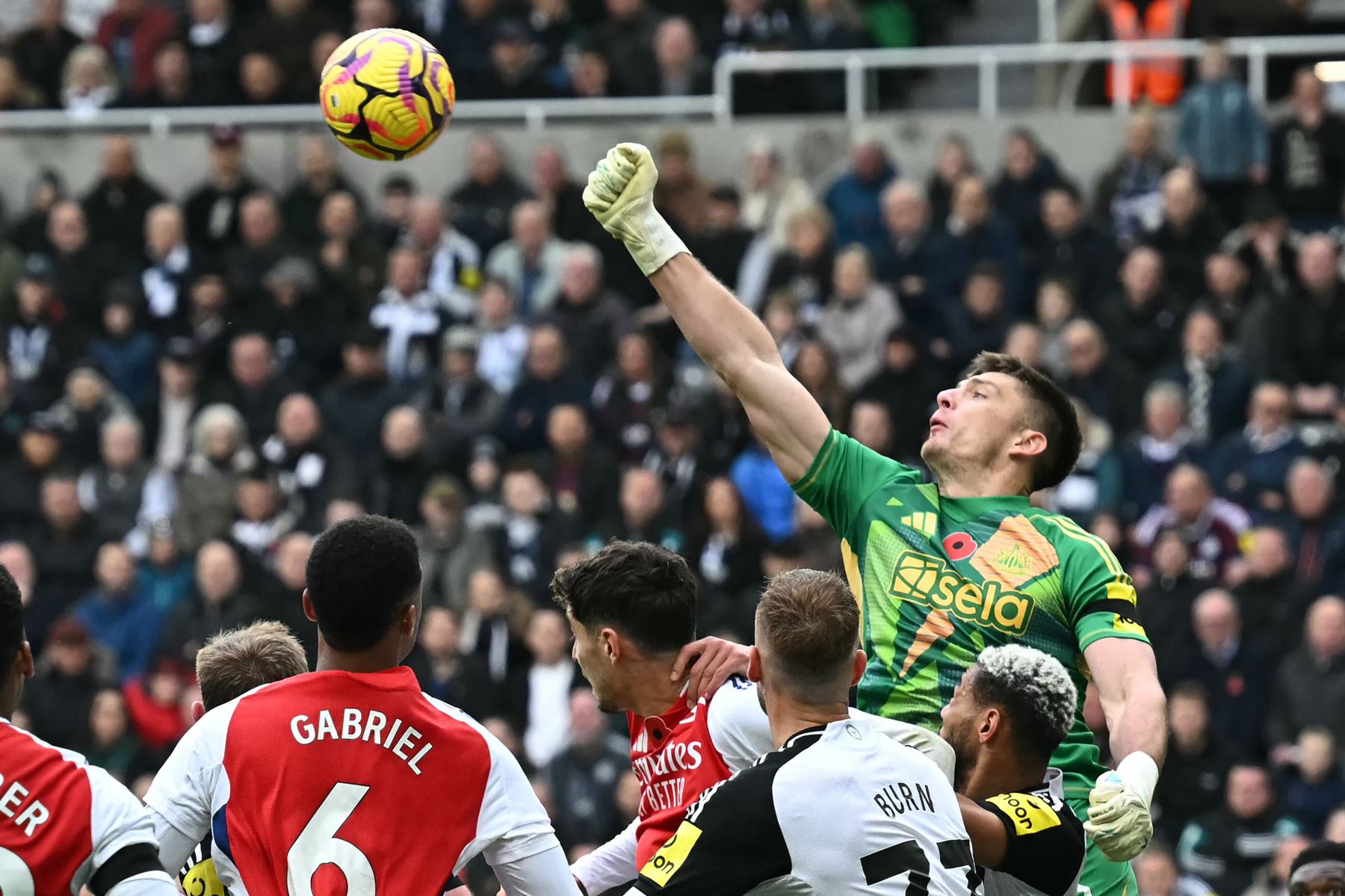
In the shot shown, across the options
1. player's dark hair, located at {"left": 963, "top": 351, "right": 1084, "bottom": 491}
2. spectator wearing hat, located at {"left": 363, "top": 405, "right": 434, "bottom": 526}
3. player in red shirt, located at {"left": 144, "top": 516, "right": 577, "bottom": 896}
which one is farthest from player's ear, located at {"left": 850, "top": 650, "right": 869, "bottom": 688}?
spectator wearing hat, located at {"left": 363, "top": 405, "right": 434, "bottom": 526}

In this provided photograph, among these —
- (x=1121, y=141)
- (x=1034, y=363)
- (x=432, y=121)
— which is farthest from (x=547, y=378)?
(x=432, y=121)

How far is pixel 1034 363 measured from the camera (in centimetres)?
1480

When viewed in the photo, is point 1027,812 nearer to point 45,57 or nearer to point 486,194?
point 486,194

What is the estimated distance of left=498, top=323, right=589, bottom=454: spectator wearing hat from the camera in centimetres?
1588

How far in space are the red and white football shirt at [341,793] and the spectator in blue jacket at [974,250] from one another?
1125cm

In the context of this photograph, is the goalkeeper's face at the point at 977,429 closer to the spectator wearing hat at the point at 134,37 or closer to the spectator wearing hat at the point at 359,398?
the spectator wearing hat at the point at 359,398

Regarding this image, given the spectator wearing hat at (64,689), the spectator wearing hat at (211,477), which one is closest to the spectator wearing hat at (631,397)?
the spectator wearing hat at (211,477)

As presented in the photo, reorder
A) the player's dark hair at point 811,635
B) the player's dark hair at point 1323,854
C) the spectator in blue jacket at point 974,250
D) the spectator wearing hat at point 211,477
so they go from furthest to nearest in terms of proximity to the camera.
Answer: the spectator in blue jacket at point 974,250, the spectator wearing hat at point 211,477, the player's dark hair at point 1323,854, the player's dark hair at point 811,635

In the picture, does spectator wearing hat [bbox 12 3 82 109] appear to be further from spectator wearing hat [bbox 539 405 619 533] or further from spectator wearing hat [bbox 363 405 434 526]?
spectator wearing hat [bbox 539 405 619 533]

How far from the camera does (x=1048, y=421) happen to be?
258 inches

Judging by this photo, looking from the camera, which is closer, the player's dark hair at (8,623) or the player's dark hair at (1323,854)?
the player's dark hair at (8,623)

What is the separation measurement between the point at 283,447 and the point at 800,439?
33.1 ft

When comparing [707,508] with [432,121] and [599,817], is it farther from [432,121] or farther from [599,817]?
[432,121]

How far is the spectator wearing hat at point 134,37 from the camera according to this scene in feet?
65.3
